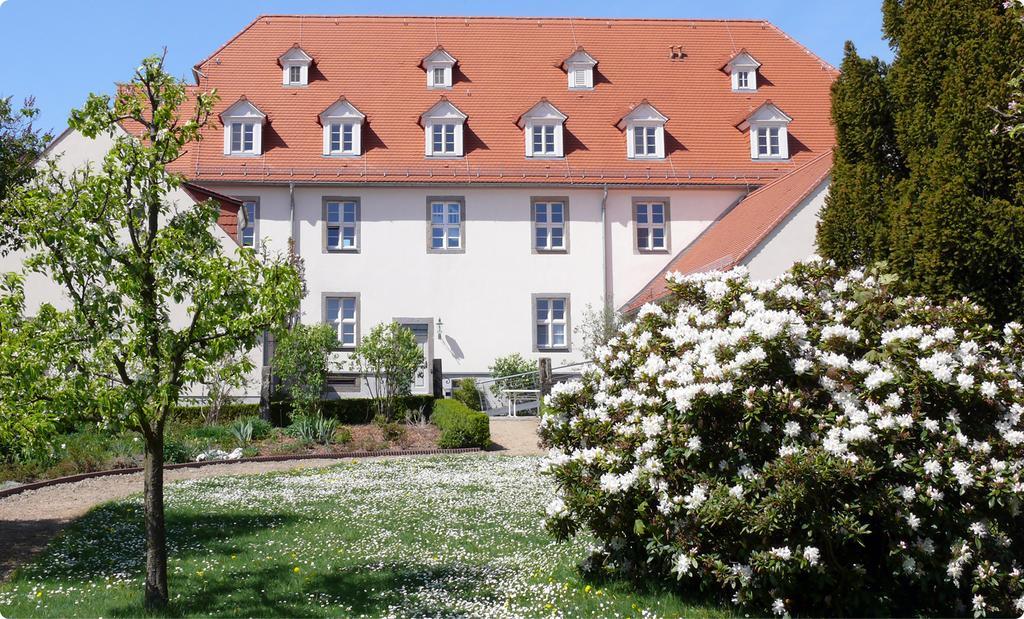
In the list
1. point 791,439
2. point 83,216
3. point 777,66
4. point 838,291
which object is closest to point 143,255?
point 83,216

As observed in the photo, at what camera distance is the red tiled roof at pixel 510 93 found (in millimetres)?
29422

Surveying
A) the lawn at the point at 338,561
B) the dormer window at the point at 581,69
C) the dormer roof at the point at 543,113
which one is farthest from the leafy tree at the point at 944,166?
the dormer window at the point at 581,69

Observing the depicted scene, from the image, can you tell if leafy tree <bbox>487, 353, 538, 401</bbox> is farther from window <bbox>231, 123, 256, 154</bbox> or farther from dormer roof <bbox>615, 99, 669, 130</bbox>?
window <bbox>231, 123, 256, 154</bbox>

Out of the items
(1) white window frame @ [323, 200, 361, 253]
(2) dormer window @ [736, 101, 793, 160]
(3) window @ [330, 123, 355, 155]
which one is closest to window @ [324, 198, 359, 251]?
(1) white window frame @ [323, 200, 361, 253]

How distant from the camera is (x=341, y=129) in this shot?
97.7 feet

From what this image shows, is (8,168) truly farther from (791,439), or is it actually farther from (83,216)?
(791,439)

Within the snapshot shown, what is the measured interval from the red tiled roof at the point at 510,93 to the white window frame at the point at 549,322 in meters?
4.01

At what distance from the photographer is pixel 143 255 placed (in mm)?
6738

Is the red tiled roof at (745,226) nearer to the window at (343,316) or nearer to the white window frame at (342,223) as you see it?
the window at (343,316)

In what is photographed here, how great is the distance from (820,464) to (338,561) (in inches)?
179

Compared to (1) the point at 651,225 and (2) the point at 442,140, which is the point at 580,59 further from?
(1) the point at 651,225

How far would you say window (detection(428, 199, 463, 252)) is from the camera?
29281 millimetres

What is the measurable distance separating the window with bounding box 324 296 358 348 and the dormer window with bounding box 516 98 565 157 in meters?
7.94

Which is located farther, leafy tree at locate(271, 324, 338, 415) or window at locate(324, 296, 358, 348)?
window at locate(324, 296, 358, 348)
